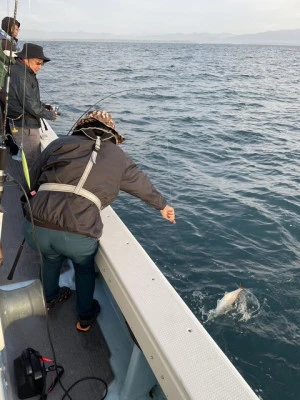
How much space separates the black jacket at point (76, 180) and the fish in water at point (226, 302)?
8.32 ft

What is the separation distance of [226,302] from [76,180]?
2.98m

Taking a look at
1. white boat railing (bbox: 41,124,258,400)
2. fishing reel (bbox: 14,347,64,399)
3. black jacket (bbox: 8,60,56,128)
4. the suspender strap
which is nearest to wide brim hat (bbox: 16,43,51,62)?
black jacket (bbox: 8,60,56,128)

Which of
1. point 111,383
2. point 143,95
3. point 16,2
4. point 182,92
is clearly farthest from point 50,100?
point 111,383

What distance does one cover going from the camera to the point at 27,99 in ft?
15.9

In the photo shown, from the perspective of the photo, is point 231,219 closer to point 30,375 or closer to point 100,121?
point 100,121

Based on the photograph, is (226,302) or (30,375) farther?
(226,302)

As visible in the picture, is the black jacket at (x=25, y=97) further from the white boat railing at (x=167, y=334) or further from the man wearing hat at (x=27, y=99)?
the white boat railing at (x=167, y=334)

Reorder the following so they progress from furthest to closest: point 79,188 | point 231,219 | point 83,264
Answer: point 231,219 → point 83,264 → point 79,188

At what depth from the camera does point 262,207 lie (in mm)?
7906

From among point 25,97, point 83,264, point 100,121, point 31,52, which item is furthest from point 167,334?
point 31,52

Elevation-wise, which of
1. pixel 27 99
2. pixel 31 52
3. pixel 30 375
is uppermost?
pixel 31 52

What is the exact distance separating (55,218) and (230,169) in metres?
7.95

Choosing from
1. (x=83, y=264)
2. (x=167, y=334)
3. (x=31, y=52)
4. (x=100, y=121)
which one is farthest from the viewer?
(x=31, y=52)

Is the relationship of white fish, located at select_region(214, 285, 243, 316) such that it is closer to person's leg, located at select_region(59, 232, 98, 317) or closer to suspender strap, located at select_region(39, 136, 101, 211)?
person's leg, located at select_region(59, 232, 98, 317)
